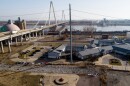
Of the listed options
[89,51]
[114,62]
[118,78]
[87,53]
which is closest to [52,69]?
[87,53]

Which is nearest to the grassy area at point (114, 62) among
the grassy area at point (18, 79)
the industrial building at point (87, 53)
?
the industrial building at point (87, 53)

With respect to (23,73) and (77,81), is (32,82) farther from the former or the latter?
(77,81)

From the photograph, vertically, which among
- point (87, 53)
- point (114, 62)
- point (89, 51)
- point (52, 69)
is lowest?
point (52, 69)

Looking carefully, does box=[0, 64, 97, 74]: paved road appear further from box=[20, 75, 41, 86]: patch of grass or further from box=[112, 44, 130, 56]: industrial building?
box=[112, 44, 130, 56]: industrial building

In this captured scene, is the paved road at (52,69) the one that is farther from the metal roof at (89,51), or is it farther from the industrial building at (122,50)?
the industrial building at (122,50)

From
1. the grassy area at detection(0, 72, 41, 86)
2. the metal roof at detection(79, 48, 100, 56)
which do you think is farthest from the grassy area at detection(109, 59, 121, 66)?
the grassy area at detection(0, 72, 41, 86)

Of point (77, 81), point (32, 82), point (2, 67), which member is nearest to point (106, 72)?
point (77, 81)

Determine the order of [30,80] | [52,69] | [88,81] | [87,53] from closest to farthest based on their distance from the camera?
[88,81] → [30,80] → [52,69] → [87,53]

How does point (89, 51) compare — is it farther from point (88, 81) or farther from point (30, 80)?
point (30, 80)
